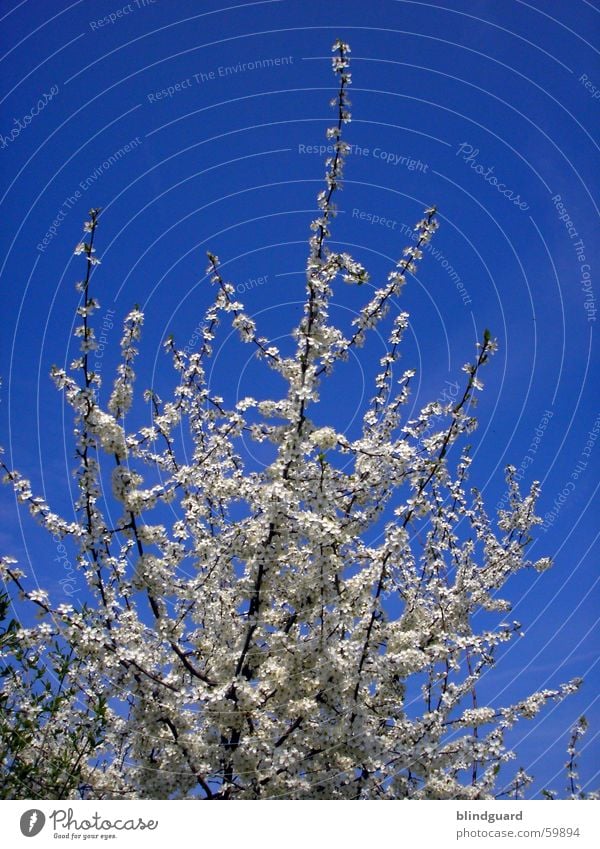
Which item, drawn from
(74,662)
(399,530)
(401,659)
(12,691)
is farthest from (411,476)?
(12,691)

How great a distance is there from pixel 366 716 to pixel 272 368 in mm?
4053

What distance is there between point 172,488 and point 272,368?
6.16ft

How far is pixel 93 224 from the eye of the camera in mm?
7535

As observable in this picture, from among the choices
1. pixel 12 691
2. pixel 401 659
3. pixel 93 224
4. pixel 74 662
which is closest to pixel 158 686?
pixel 74 662

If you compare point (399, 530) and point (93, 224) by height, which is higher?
point (93, 224)

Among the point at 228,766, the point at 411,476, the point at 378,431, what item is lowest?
the point at 228,766
